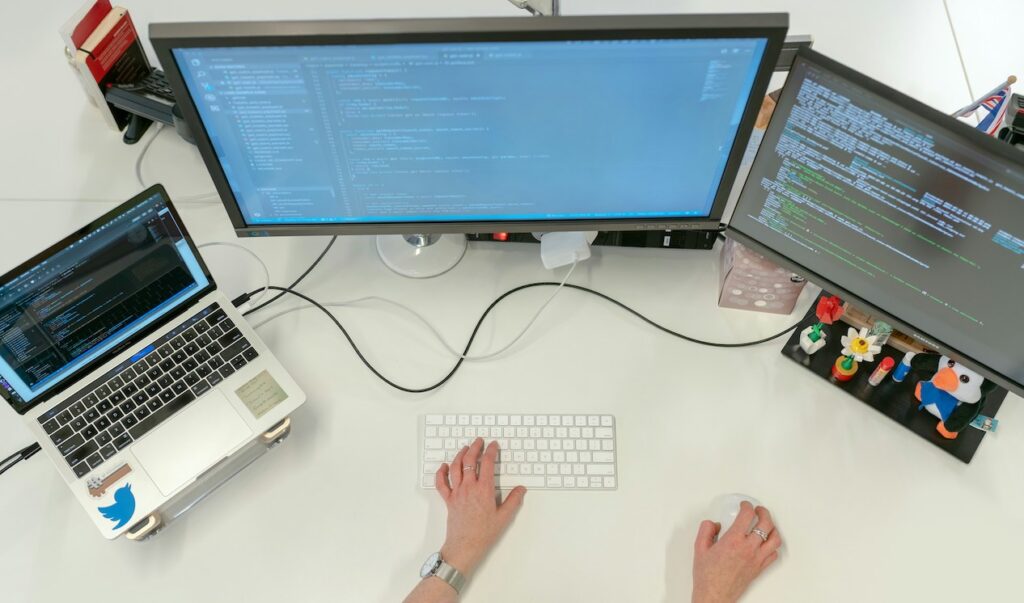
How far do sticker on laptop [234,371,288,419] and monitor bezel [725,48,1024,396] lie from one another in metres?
0.69

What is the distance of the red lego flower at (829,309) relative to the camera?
1.18 metres

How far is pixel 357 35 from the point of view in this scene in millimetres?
859

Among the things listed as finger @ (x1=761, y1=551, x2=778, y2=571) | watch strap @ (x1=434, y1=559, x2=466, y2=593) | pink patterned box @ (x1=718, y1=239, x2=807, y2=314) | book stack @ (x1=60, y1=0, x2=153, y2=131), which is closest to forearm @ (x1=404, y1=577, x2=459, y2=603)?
watch strap @ (x1=434, y1=559, x2=466, y2=593)

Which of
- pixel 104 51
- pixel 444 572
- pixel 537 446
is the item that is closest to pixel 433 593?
pixel 444 572

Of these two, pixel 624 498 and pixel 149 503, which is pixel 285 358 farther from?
pixel 624 498

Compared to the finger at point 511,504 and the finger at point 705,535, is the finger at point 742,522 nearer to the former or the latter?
the finger at point 705,535

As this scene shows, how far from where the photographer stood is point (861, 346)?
44.9 inches

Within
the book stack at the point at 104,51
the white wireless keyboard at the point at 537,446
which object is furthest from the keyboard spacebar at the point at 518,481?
the book stack at the point at 104,51

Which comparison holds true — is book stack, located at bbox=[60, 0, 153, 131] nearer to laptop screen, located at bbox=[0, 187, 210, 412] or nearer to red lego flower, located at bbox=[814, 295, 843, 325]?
laptop screen, located at bbox=[0, 187, 210, 412]

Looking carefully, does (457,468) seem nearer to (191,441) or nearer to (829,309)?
(191,441)

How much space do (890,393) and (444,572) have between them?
2.30 feet

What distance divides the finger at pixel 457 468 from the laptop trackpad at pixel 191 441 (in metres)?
0.29

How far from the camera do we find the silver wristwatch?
1007 millimetres

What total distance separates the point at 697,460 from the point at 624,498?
0.12 m
